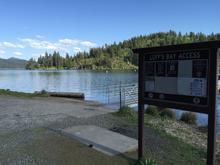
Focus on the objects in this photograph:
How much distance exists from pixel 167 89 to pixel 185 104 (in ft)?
1.40

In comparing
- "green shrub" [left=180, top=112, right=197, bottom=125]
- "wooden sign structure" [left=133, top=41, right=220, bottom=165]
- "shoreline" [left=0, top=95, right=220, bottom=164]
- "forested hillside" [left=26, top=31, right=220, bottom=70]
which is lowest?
"green shrub" [left=180, top=112, right=197, bottom=125]

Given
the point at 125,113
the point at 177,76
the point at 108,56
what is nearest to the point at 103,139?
the point at 177,76

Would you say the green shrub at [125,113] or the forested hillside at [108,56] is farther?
the forested hillside at [108,56]

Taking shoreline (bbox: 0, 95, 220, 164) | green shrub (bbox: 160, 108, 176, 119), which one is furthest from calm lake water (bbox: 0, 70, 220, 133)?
shoreline (bbox: 0, 95, 220, 164)

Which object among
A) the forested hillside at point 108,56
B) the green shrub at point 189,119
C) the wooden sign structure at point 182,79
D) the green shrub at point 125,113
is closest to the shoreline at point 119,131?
the green shrub at point 125,113

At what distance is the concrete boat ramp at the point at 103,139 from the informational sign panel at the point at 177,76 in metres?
1.27

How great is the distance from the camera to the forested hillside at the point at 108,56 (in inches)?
6565

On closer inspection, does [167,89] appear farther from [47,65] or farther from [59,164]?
[47,65]

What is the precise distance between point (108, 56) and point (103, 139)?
167774 millimetres

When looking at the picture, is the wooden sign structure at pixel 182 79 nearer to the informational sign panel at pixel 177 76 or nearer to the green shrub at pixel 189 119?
the informational sign panel at pixel 177 76

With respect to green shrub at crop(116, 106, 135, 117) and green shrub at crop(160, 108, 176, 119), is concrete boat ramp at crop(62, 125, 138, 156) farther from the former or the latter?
green shrub at crop(160, 108, 176, 119)

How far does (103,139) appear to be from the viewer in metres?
5.86

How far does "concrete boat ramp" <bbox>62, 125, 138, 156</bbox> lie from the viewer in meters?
5.23

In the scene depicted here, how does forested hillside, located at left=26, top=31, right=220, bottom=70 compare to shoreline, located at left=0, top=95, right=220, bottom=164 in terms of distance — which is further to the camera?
forested hillside, located at left=26, top=31, right=220, bottom=70
